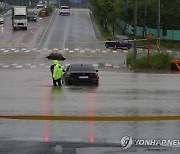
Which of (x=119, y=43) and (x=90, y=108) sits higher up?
(x=90, y=108)

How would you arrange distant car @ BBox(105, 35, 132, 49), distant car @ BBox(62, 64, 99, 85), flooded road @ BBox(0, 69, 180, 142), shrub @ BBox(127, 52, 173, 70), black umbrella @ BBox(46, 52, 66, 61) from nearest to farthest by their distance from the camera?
1. flooded road @ BBox(0, 69, 180, 142)
2. distant car @ BBox(62, 64, 99, 85)
3. shrub @ BBox(127, 52, 173, 70)
4. black umbrella @ BBox(46, 52, 66, 61)
5. distant car @ BBox(105, 35, 132, 49)

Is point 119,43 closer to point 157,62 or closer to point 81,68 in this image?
point 157,62

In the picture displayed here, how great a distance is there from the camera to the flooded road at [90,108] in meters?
14.4

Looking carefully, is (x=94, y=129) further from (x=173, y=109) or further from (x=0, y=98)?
(x=0, y=98)

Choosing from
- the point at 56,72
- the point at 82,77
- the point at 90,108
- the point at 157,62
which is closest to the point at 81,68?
the point at 82,77

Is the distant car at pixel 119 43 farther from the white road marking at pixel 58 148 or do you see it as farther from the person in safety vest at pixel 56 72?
the white road marking at pixel 58 148

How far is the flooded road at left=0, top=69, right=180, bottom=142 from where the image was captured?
14367 mm

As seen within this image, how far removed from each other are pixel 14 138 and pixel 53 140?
874mm

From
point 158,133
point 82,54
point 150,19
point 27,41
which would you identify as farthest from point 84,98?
point 150,19

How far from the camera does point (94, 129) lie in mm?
15086

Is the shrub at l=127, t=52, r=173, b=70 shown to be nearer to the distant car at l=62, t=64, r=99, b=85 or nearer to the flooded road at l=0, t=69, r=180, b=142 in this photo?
the flooded road at l=0, t=69, r=180, b=142

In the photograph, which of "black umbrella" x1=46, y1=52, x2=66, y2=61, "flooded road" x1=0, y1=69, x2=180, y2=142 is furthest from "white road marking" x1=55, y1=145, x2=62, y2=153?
"black umbrella" x1=46, y1=52, x2=66, y2=61

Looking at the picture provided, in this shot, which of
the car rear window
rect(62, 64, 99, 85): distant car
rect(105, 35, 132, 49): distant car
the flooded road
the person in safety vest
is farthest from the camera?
rect(105, 35, 132, 49): distant car

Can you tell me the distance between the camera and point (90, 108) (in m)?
19.5
